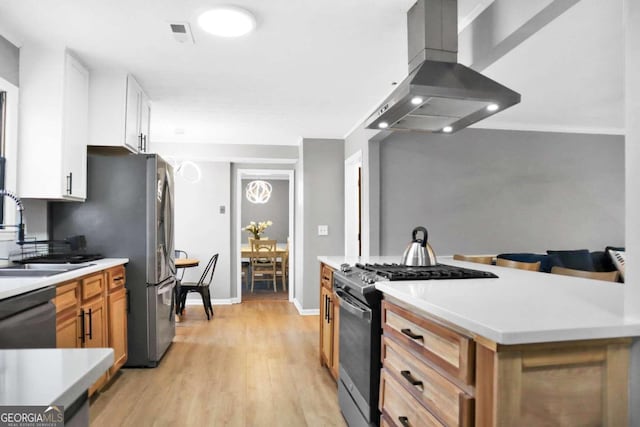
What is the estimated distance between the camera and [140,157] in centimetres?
336

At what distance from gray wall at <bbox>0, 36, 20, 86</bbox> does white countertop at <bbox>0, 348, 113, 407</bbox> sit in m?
2.60

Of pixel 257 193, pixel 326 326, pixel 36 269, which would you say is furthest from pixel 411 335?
pixel 257 193

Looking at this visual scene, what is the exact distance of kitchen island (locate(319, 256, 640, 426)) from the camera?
1.09 m

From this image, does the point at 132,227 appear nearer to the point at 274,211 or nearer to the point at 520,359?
the point at 520,359

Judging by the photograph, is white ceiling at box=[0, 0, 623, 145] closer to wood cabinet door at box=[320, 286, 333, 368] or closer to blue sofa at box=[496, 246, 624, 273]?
blue sofa at box=[496, 246, 624, 273]

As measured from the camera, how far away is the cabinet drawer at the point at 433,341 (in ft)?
4.01

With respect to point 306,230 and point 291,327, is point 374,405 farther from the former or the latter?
point 306,230

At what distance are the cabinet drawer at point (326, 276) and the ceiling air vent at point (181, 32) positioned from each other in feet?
5.91

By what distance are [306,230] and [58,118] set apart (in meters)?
3.24

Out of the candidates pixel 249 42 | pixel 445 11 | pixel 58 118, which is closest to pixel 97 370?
pixel 445 11

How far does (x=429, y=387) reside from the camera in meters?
1.45

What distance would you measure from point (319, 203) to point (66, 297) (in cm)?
355

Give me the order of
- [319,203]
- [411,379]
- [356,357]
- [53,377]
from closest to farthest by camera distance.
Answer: [53,377]
[411,379]
[356,357]
[319,203]

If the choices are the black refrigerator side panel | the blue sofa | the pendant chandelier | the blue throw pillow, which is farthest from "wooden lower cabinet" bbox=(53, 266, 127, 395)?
the pendant chandelier
